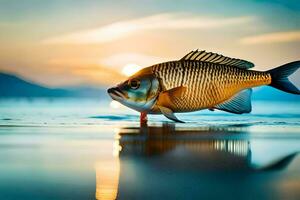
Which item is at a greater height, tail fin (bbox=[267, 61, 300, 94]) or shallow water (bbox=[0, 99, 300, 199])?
tail fin (bbox=[267, 61, 300, 94])

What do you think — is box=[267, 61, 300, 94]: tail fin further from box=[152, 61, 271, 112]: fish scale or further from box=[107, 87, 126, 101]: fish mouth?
box=[107, 87, 126, 101]: fish mouth

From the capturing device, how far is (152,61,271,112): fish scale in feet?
9.90

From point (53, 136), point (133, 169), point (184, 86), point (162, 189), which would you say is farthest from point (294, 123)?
point (162, 189)

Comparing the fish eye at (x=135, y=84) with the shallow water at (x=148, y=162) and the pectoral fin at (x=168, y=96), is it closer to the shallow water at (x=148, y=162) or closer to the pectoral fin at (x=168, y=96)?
the pectoral fin at (x=168, y=96)

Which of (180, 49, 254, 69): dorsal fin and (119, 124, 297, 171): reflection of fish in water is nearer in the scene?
(119, 124, 297, 171): reflection of fish in water

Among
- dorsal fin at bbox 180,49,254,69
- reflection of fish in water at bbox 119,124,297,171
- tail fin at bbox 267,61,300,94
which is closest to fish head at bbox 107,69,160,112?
reflection of fish in water at bbox 119,124,297,171

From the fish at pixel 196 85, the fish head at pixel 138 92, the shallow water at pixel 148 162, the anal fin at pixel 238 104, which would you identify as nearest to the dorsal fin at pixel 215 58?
the fish at pixel 196 85

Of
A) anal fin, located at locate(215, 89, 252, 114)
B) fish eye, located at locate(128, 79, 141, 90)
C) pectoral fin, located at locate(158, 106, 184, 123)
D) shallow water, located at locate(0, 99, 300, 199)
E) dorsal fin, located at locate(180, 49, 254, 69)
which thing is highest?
dorsal fin, located at locate(180, 49, 254, 69)

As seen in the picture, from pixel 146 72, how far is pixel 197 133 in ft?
1.64

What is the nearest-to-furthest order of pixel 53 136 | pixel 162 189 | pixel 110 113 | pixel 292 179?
pixel 162 189, pixel 292 179, pixel 53 136, pixel 110 113

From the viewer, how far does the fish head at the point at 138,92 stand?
296cm

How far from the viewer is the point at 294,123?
3637 mm

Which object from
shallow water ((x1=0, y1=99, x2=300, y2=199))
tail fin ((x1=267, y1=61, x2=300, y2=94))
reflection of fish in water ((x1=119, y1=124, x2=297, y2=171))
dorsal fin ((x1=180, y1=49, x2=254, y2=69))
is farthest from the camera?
dorsal fin ((x1=180, y1=49, x2=254, y2=69))

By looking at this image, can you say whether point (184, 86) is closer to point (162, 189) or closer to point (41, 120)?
point (41, 120)
